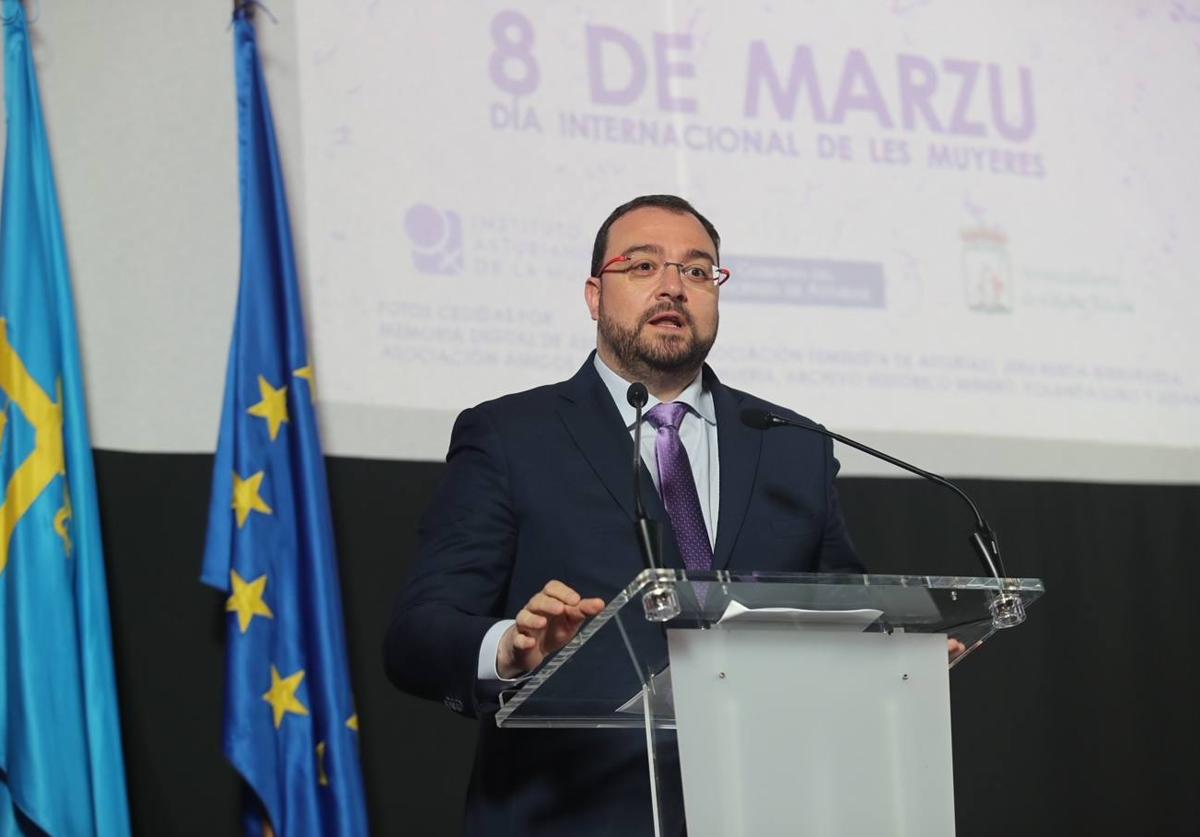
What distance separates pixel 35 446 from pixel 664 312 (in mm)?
1830

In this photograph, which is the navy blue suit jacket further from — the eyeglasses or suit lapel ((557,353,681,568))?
the eyeglasses

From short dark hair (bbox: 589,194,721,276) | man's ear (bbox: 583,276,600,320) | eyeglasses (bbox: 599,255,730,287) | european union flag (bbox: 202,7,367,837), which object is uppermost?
short dark hair (bbox: 589,194,721,276)

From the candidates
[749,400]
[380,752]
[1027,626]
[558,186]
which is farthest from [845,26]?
[380,752]

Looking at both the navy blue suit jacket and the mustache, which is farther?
the mustache

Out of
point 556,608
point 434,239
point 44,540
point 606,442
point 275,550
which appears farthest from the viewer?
point 434,239

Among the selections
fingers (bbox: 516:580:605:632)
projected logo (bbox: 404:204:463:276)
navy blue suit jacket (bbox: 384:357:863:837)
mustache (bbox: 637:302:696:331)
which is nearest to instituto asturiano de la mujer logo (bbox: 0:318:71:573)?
projected logo (bbox: 404:204:463:276)

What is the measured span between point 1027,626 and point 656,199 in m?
2.44

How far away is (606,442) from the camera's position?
93.3 inches

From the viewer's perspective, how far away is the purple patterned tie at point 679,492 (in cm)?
222

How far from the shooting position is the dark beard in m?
2.56

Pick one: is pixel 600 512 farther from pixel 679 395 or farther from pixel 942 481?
pixel 942 481

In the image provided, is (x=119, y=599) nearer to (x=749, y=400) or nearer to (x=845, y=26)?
(x=749, y=400)

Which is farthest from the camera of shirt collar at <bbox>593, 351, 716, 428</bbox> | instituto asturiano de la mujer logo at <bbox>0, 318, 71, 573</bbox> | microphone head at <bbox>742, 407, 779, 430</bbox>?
instituto asturiano de la mujer logo at <bbox>0, 318, 71, 573</bbox>

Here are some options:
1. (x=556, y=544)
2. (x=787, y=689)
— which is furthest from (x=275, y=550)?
(x=787, y=689)
